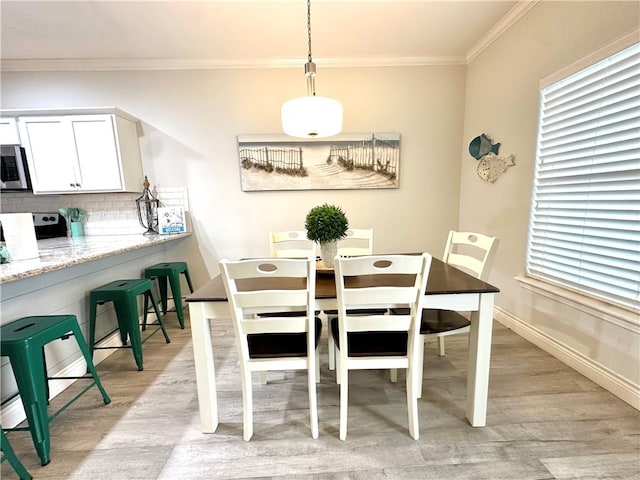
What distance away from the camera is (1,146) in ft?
8.36

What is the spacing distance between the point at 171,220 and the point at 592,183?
3.68 meters

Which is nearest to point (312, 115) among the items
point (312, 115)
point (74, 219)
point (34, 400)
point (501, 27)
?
point (312, 115)

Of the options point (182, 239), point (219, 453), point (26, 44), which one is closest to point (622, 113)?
point (219, 453)

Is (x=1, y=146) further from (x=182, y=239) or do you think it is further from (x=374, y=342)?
(x=374, y=342)

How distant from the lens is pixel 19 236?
1506 millimetres

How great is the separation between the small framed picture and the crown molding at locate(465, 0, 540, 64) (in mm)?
3578

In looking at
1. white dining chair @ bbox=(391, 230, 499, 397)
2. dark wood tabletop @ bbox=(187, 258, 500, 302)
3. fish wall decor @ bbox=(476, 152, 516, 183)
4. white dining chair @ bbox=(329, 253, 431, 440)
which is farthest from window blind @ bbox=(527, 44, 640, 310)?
white dining chair @ bbox=(329, 253, 431, 440)

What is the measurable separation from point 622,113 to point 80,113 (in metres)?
4.23

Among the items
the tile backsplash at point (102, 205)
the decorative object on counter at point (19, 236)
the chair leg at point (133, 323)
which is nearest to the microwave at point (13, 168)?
the tile backsplash at point (102, 205)

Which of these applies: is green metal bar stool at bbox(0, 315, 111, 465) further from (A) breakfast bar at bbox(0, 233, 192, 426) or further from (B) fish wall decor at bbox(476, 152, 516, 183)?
(B) fish wall decor at bbox(476, 152, 516, 183)

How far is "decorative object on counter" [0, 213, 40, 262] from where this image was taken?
4.82 feet

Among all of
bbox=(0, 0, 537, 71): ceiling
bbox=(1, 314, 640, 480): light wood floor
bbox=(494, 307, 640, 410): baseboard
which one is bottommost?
bbox=(1, 314, 640, 480): light wood floor

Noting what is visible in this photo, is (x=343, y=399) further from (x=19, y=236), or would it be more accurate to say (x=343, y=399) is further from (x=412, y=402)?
(x=19, y=236)

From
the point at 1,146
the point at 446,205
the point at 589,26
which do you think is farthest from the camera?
the point at 446,205
